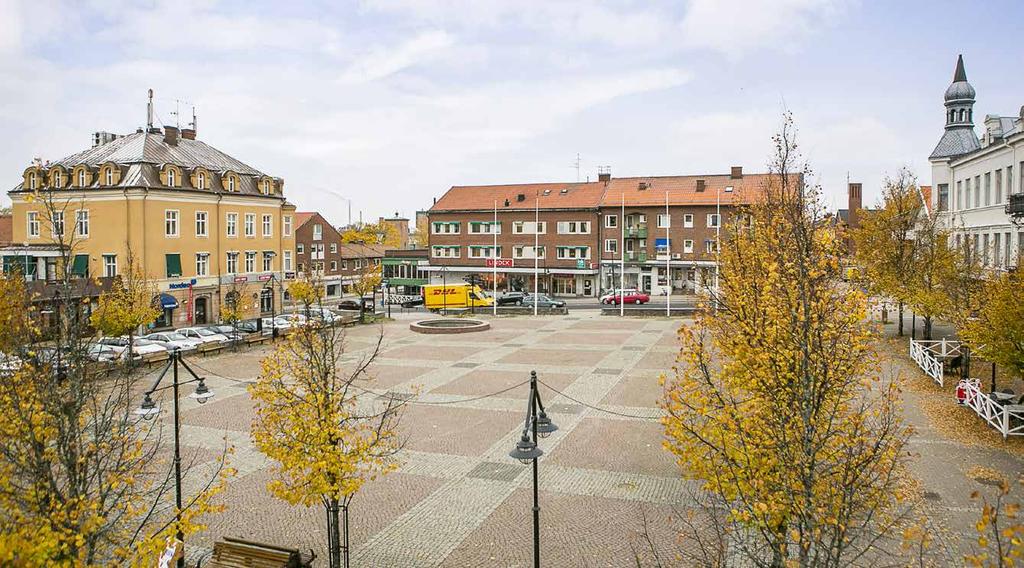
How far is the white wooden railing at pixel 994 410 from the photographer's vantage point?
18.5m

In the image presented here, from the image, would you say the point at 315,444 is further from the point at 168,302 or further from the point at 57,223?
the point at 168,302

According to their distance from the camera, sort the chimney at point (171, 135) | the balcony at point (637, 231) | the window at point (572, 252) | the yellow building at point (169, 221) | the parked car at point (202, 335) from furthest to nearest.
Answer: the window at point (572, 252), the balcony at point (637, 231), the chimney at point (171, 135), the yellow building at point (169, 221), the parked car at point (202, 335)

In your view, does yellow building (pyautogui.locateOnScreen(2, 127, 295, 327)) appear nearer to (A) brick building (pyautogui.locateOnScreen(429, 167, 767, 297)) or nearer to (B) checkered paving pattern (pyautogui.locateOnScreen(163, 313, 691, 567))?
(B) checkered paving pattern (pyautogui.locateOnScreen(163, 313, 691, 567))

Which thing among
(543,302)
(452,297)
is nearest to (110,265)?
(452,297)

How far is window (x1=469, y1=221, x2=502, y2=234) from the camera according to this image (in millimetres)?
75562

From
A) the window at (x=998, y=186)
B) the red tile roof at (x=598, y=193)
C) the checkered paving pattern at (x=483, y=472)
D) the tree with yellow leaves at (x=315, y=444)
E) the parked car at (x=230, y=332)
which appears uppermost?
the red tile roof at (x=598, y=193)

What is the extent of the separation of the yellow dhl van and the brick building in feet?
36.4

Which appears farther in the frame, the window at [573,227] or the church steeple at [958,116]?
the window at [573,227]

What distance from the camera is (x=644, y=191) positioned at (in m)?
72.1

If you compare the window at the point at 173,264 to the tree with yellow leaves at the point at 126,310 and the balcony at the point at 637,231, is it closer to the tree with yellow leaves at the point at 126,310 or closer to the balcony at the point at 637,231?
the tree with yellow leaves at the point at 126,310

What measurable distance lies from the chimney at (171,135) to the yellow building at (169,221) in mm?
78

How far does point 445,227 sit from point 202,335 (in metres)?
41.5

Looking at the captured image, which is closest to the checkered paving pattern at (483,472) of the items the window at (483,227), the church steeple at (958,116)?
the church steeple at (958,116)

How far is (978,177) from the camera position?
4012cm
